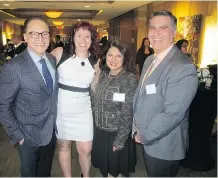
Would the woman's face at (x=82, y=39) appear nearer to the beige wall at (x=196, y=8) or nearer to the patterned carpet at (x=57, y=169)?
the patterned carpet at (x=57, y=169)

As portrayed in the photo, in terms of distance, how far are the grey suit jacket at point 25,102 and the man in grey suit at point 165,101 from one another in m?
0.65

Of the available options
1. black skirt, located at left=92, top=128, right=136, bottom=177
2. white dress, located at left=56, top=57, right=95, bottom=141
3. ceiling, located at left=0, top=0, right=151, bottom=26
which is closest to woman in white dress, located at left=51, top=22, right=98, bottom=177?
white dress, located at left=56, top=57, right=95, bottom=141

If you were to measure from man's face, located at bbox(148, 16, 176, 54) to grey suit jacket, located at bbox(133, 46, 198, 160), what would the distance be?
0.22 feet

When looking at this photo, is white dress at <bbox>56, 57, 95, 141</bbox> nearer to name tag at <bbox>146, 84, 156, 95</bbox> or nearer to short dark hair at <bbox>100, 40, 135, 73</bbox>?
short dark hair at <bbox>100, 40, 135, 73</bbox>

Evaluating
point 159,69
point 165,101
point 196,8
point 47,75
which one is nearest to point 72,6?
point 196,8

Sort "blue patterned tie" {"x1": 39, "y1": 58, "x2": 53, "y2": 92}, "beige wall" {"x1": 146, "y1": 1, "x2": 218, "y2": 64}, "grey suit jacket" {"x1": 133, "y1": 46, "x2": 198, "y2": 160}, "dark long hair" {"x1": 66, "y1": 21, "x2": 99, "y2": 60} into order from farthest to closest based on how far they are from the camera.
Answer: "beige wall" {"x1": 146, "y1": 1, "x2": 218, "y2": 64} → "dark long hair" {"x1": 66, "y1": 21, "x2": 99, "y2": 60} → "blue patterned tie" {"x1": 39, "y1": 58, "x2": 53, "y2": 92} → "grey suit jacket" {"x1": 133, "y1": 46, "x2": 198, "y2": 160}

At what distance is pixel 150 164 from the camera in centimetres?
162

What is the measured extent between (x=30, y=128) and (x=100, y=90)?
0.68m

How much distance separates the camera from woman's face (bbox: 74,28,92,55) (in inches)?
82.4

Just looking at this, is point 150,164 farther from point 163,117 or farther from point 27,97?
point 27,97

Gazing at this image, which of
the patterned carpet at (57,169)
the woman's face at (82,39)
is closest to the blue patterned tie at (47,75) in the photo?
the woman's face at (82,39)

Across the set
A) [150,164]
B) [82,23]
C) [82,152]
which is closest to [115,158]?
[82,152]

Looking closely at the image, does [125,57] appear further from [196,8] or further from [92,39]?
[196,8]

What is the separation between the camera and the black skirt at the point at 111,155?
2.15m
